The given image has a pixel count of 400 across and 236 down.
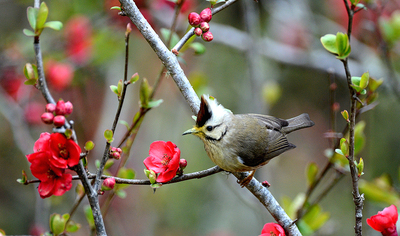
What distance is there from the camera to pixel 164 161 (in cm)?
146

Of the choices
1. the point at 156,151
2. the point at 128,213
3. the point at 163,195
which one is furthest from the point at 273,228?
the point at 163,195

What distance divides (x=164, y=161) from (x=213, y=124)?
0.78 meters

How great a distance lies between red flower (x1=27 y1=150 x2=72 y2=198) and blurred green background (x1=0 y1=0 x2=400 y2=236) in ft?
4.38

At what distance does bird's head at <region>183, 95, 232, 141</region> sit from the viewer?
1.96 meters

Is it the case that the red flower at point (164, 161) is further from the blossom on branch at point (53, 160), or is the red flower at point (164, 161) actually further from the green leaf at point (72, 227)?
the green leaf at point (72, 227)

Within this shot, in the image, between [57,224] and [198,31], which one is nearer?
[57,224]

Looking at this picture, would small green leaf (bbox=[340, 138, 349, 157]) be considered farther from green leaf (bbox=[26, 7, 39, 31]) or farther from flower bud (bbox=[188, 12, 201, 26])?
green leaf (bbox=[26, 7, 39, 31])

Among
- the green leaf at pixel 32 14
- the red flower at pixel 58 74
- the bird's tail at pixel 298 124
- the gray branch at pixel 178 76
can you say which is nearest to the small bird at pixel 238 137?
the bird's tail at pixel 298 124

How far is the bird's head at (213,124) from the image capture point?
1.96m

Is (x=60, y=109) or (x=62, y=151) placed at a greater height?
(x=60, y=109)

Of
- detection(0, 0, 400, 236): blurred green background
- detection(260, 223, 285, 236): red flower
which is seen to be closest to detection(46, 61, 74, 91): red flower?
detection(0, 0, 400, 236): blurred green background

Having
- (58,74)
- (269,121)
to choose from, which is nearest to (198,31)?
(269,121)

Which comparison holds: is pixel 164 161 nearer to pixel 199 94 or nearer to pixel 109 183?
pixel 109 183

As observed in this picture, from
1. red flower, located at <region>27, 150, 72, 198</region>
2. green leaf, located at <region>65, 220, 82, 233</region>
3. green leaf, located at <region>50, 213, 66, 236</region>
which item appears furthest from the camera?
green leaf, located at <region>65, 220, 82, 233</region>
